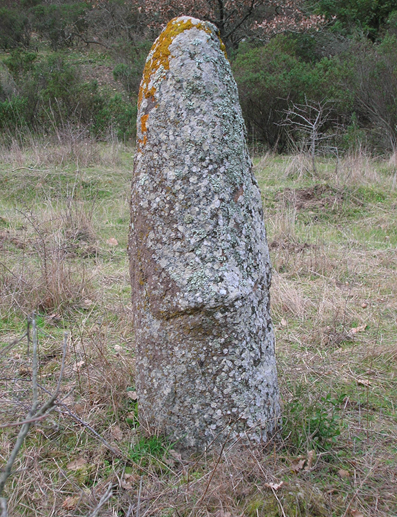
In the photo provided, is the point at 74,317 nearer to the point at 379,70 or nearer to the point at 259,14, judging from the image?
the point at 379,70

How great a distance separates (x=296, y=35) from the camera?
16844 mm

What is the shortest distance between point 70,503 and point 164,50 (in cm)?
187

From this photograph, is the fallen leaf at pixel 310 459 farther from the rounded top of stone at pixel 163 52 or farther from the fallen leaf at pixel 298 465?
the rounded top of stone at pixel 163 52

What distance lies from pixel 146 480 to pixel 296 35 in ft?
59.4

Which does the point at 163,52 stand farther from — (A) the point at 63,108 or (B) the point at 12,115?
(B) the point at 12,115

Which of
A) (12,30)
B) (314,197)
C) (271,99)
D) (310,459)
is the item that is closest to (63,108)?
(271,99)

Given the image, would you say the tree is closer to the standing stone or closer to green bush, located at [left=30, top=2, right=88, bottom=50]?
green bush, located at [left=30, top=2, right=88, bottom=50]

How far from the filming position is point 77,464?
1936 millimetres

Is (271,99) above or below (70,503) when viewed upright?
above

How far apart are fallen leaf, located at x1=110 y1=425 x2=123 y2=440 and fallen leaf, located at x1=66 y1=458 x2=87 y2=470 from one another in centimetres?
19

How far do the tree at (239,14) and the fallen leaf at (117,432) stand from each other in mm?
14226

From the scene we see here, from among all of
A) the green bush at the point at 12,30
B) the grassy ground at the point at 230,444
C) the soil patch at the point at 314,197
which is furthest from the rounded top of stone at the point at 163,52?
the green bush at the point at 12,30

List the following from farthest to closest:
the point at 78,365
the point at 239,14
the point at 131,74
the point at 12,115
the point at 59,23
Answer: the point at 59,23 < the point at 239,14 < the point at 131,74 < the point at 12,115 < the point at 78,365

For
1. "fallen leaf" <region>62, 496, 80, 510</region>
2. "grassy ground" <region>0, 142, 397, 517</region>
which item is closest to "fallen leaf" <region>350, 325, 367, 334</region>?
"grassy ground" <region>0, 142, 397, 517</region>
